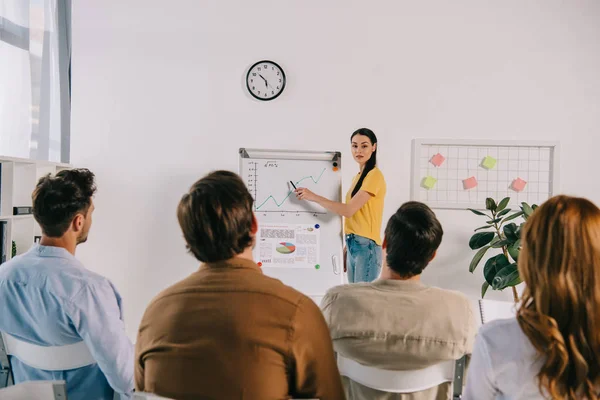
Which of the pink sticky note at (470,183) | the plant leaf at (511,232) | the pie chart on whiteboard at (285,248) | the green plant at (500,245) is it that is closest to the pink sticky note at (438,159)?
the pink sticky note at (470,183)

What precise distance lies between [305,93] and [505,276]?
5.61ft

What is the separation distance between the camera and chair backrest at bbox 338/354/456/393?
1313mm

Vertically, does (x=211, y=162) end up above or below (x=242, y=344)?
above

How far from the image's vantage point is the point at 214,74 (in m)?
3.28

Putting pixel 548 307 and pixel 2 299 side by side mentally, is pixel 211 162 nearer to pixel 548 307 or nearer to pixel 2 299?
pixel 2 299

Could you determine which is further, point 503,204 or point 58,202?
point 503,204

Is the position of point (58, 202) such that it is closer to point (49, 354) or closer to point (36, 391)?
point (49, 354)

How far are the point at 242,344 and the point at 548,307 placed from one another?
1.99ft

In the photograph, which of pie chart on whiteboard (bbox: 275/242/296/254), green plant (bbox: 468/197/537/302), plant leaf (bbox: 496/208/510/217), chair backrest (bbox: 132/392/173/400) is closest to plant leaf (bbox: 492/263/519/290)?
green plant (bbox: 468/197/537/302)

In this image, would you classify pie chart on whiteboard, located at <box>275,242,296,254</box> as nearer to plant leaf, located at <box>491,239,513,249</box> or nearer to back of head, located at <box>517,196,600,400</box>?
plant leaf, located at <box>491,239,513,249</box>

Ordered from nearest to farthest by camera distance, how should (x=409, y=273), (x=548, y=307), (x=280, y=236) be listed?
1. (x=548, y=307)
2. (x=409, y=273)
3. (x=280, y=236)

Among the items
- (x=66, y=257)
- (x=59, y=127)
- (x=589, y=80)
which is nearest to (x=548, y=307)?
(x=66, y=257)

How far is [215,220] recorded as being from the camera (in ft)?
3.54

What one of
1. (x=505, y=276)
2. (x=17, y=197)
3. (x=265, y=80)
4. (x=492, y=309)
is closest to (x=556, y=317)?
(x=492, y=309)
